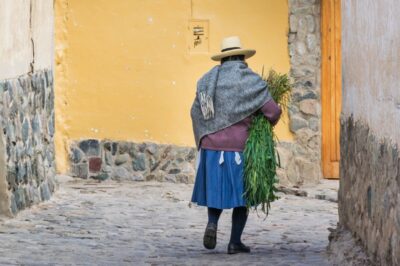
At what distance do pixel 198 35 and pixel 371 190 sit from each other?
691cm

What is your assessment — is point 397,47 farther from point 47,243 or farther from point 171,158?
point 171,158

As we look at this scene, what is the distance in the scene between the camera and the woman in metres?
9.24

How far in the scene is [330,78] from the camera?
14383 mm

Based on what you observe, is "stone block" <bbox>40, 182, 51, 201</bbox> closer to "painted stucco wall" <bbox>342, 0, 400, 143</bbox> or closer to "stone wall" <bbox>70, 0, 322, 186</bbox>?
"stone wall" <bbox>70, 0, 322, 186</bbox>

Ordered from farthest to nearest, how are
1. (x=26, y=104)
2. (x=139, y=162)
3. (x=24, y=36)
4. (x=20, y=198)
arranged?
1. (x=139, y=162)
2. (x=24, y=36)
3. (x=26, y=104)
4. (x=20, y=198)

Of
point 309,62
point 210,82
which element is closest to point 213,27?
point 309,62

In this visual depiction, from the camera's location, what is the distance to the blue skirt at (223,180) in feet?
30.2

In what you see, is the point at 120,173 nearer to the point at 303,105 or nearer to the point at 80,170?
the point at 80,170

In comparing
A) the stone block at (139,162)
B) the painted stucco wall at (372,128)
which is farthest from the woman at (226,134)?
the stone block at (139,162)

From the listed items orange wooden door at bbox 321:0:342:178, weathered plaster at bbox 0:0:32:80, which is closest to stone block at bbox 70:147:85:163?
weathered plaster at bbox 0:0:32:80

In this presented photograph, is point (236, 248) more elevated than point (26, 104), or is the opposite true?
point (26, 104)

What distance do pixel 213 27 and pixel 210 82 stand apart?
504 cm

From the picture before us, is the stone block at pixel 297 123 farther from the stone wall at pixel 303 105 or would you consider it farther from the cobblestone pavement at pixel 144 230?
the cobblestone pavement at pixel 144 230

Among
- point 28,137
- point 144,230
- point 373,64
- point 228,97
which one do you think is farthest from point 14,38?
point 373,64
